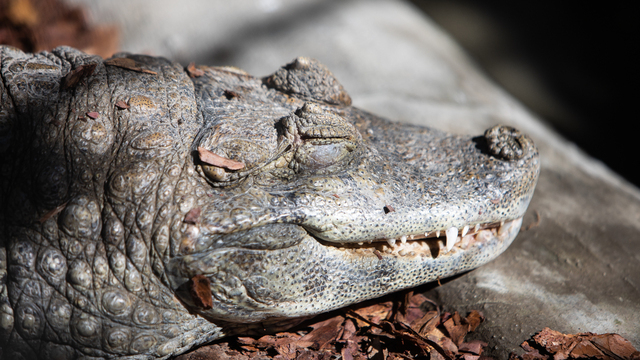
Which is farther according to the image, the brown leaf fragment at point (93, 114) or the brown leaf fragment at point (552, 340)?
the brown leaf fragment at point (552, 340)

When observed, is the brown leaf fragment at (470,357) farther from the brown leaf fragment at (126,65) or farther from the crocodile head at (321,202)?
the brown leaf fragment at (126,65)

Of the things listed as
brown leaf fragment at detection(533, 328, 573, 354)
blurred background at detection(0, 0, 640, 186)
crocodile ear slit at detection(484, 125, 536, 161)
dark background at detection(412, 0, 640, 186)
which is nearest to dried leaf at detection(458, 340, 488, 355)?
brown leaf fragment at detection(533, 328, 573, 354)

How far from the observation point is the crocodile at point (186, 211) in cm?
183

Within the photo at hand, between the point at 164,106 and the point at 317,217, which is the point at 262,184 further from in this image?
the point at 164,106

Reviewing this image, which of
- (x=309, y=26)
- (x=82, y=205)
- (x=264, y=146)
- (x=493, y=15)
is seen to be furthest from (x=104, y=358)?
(x=493, y=15)

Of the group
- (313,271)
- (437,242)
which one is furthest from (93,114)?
(437,242)

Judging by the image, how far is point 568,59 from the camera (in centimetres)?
641

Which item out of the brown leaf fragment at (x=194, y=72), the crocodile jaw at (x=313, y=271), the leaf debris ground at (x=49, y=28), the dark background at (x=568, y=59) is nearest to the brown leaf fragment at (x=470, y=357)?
the crocodile jaw at (x=313, y=271)

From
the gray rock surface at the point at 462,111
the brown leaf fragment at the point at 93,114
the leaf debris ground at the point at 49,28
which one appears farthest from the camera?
the leaf debris ground at the point at 49,28

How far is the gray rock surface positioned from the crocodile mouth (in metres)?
0.36

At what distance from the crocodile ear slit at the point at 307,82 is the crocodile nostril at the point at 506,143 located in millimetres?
881

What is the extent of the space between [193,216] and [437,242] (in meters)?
1.25

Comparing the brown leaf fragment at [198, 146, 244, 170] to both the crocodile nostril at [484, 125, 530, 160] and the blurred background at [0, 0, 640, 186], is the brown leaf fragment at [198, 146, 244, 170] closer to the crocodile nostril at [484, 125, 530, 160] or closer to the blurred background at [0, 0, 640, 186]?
the crocodile nostril at [484, 125, 530, 160]

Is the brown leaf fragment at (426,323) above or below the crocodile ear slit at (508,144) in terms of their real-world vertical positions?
below
